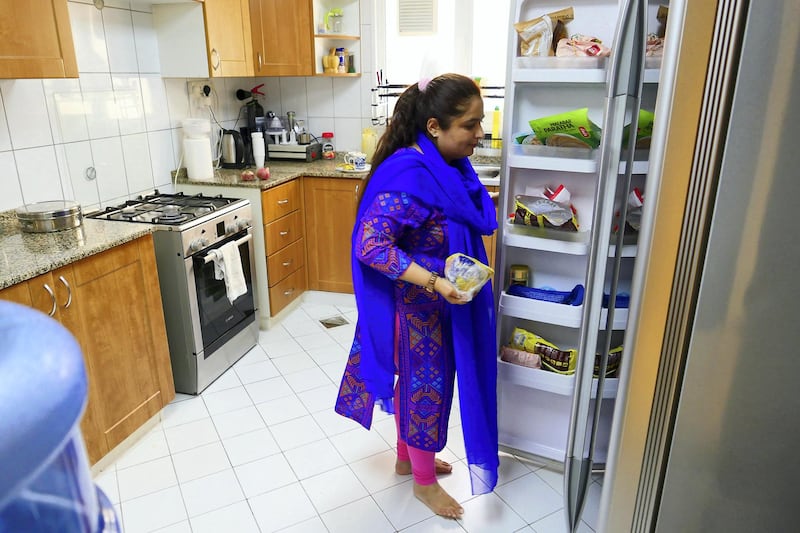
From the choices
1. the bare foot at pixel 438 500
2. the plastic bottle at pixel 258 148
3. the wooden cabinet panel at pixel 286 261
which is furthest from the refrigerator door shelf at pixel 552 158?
the plastic bottle at pixel 258 148

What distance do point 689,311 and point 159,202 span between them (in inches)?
105

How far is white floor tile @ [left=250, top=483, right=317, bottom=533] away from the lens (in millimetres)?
1880

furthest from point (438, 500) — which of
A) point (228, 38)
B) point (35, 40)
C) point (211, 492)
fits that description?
point (228, 38)

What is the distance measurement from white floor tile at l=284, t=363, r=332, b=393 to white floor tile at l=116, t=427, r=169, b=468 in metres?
0.62

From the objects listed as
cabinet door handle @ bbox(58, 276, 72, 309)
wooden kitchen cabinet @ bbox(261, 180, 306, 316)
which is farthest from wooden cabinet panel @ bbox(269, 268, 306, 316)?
cabinet door handle @ bbox(58, 276, 72, 309)

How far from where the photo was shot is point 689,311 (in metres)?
0.71

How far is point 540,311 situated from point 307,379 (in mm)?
1366

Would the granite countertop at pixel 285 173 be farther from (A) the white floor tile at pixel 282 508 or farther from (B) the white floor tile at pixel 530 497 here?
(B) the white floor tile at pixel 530 497

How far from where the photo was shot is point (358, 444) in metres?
2.29

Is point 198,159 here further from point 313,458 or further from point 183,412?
point 313,458

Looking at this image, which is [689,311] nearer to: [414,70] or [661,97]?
[661,97]

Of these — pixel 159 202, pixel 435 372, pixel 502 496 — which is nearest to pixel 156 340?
pixel 159 202

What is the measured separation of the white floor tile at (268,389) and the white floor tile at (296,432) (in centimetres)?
23

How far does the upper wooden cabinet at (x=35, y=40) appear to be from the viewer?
1.84 m
